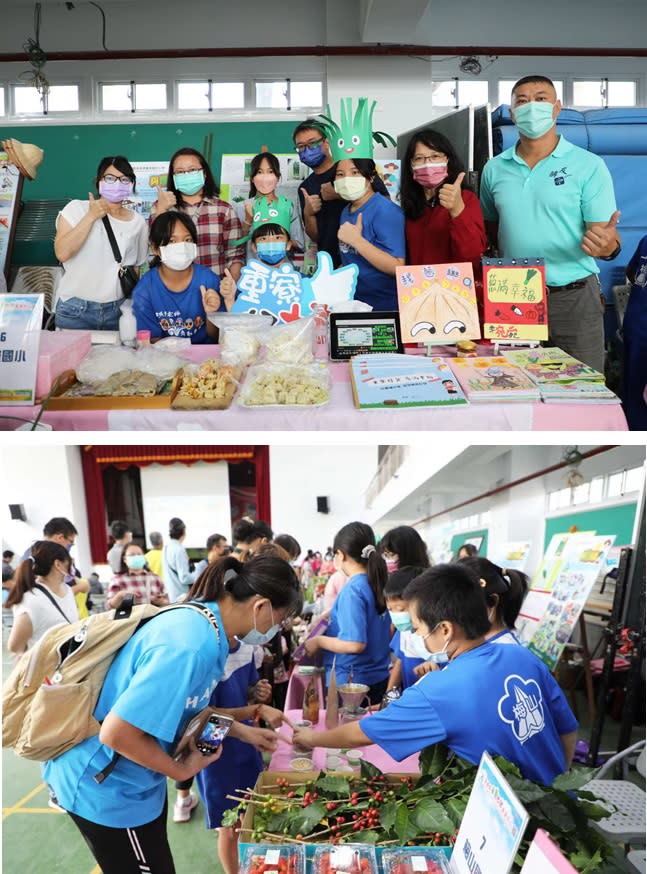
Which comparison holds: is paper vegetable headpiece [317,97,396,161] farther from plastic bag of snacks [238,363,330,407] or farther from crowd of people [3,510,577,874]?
crowd of people [3,510,577,874]

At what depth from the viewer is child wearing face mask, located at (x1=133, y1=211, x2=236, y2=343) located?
Result: 2.59 meters

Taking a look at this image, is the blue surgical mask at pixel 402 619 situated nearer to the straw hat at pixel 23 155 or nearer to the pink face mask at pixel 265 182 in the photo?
the pink face mask at pixel 265 182

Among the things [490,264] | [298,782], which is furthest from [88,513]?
[490,264]

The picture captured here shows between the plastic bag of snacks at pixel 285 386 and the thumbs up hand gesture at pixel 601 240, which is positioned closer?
the plastic bag of snacks at pixel 285 386

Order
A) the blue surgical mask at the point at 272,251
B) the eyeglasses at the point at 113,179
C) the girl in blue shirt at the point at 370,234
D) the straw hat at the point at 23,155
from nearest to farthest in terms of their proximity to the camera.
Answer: the blue surgical mask at the point at 272,251 → the girl in blue shirt at the point at 370,234 → the eyeglasses at the point at 113,179 → the straw hat at the point at 23,155

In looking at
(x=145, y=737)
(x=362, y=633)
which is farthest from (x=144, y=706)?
(x=362, y=633)

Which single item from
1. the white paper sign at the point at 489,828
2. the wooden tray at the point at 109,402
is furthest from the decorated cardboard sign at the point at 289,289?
the white paper sign at the point at 489,828

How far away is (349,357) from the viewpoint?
2.40 m

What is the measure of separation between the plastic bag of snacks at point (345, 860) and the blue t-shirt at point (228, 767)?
0.63m

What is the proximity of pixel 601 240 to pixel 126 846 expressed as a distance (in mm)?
2352

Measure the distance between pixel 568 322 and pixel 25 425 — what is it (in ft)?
6.50

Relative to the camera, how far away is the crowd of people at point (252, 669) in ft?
4.73

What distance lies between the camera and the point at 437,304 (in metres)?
2.39

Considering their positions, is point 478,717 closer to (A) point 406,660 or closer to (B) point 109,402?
(A) point 406,660
